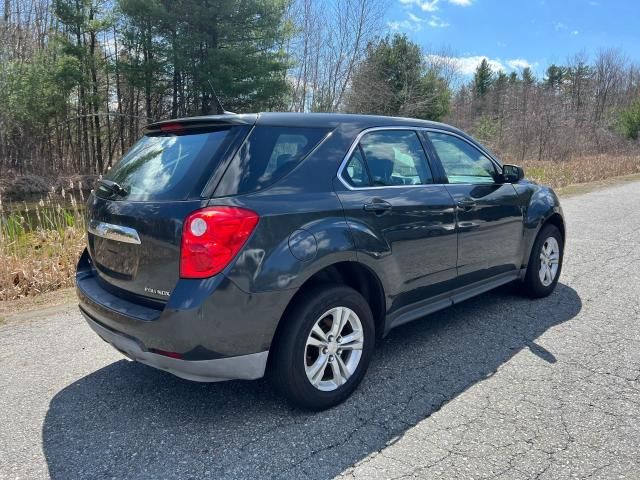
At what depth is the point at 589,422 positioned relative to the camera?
9.03 feet

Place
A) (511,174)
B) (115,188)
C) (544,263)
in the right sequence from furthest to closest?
(544,263), (511,174), (115,188)

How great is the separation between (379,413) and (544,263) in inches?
112

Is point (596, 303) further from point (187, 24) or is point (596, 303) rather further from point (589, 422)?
point (187, 24)

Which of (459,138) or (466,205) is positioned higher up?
(459,138)

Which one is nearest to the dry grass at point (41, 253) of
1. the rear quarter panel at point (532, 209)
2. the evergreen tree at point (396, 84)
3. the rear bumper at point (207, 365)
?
the rear bumper at point (207, 365)

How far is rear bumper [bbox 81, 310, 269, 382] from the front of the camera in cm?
249

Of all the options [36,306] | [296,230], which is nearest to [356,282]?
[296,230]

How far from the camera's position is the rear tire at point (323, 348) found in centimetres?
267

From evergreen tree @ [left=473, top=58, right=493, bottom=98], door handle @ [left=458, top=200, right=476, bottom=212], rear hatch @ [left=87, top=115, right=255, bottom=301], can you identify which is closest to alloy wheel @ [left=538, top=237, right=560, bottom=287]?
door handle @ [left=458, top=200, right=476, bottom=212]

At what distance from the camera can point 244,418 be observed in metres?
2.82

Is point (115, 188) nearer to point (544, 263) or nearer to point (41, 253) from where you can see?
point (41, 253)

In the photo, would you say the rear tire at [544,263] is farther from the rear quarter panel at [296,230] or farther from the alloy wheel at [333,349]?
the rear quarter panel at [296,230]

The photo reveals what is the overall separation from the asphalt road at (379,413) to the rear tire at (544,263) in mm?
528

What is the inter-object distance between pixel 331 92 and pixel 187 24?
7354 mm
